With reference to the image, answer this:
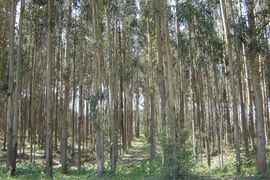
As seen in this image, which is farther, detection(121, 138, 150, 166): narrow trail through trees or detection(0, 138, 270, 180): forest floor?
detection(121, 138, 150, 166): narrow trail through trees

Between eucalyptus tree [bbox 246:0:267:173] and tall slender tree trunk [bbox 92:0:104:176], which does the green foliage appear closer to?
eucalyptus tree [bbox 246:0:267:173]

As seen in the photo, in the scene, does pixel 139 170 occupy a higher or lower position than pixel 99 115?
lower

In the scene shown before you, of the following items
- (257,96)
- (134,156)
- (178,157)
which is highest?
(257,96)

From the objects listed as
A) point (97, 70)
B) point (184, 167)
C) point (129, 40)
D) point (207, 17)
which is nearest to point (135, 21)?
point (129, 40)

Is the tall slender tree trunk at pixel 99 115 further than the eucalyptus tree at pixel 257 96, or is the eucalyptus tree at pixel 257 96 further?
the tall slender tree trunk at pixel 99 115

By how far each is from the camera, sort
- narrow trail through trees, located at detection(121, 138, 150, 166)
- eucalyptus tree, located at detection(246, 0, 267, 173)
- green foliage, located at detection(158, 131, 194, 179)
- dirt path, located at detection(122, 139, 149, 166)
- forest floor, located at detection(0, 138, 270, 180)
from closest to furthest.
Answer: green foliage, located at detection(158, 131, 194, 179)
eucalyptus tree, located at detection(246, 0, 267, 173)
forest floor, located at detection(0, 138, 270, 180)
narrow trail through trees, located at detection(121, 138, 150, 166)
dirt path, located at detection(122, 139, 149, 166)

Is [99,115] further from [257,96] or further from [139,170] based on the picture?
[257,96]

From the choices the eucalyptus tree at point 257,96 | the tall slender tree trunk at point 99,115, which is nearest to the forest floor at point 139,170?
the tall slender tree trunk at point 99,115

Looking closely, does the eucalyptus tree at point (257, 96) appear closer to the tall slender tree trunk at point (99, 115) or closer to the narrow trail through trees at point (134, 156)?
the tall slender tree trunk at point (99, 115)

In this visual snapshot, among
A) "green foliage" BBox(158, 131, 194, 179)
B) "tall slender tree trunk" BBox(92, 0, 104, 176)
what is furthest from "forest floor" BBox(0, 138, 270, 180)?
"tall slender tree trunk" BBox(92, 0, 104, 176)

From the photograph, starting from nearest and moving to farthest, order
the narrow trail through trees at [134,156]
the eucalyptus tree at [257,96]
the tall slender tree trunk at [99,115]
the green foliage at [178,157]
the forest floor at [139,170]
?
the green foliage at [178,157]
the eucalyptus tree at [257,96]
the forest floor at [139,170]
the tall slender tree trunk at [99,115]
the narrow trail through trees at [134,156]

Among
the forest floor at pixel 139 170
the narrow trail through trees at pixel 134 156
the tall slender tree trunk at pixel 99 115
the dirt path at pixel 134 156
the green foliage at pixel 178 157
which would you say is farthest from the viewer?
the dirt path at pixel 134 156

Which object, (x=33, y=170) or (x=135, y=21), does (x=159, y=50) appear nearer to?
(x=33, y=170)

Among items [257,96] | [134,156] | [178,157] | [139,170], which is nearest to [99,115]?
[178,157]
